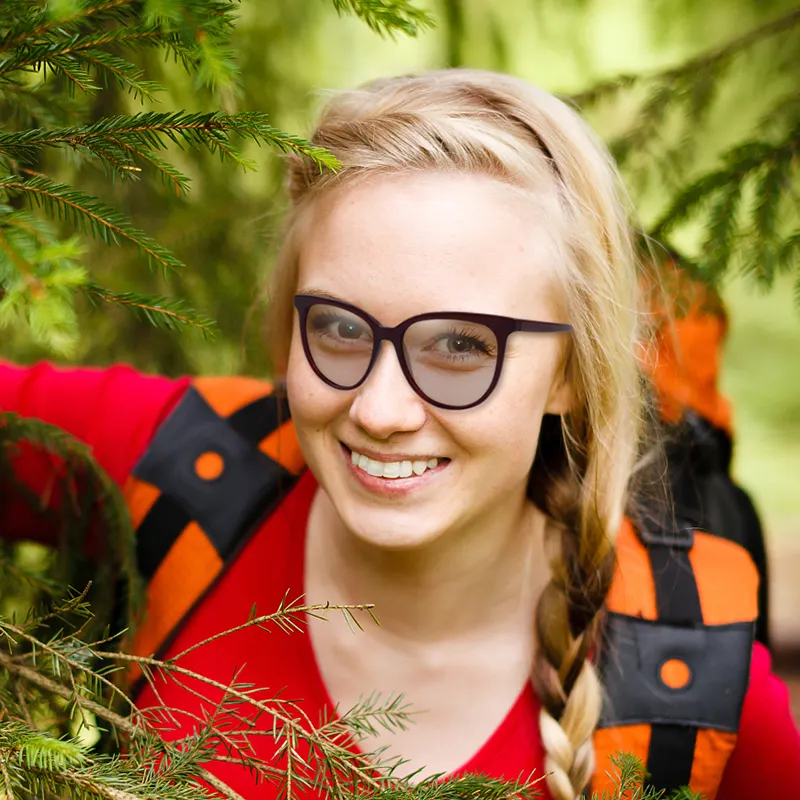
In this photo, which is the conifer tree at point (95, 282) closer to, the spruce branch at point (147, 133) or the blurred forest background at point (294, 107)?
the spruce branch at point (147, 133)

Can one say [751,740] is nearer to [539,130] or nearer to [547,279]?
[547,279]

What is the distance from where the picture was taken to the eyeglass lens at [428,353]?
146 cm

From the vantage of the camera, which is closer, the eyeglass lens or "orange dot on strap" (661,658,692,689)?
the eyeglass lens

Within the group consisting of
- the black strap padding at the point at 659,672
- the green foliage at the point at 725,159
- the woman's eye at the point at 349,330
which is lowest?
the black strap padding at the point at 659,672

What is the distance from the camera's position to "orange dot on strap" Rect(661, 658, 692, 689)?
1.63 metres

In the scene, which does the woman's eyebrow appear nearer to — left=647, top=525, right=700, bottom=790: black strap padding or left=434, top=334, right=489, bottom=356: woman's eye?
left=434, top=334, right=489, bottom=356: woman's eye

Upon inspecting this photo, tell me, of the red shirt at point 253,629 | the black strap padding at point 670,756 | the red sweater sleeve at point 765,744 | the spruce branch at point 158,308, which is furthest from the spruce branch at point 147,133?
the red sweater sleeve at point 765,744

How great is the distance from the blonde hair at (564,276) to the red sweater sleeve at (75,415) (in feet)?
1.17

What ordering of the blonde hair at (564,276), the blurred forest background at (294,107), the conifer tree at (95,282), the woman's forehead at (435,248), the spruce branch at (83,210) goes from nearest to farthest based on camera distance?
the conifer tree at (95,282)
the spruce branch at (83,210)
the woman's forehead at (435,248)
the blonde hair at (564,276)
the blurred forest background at (294,107)

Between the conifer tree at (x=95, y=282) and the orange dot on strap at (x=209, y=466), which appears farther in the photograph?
the orange dot on strap at (x=209, y=466)

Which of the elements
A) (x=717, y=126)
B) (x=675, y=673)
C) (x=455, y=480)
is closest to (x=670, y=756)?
(x=675, y=673)

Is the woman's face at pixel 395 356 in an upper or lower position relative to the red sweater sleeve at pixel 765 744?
upper

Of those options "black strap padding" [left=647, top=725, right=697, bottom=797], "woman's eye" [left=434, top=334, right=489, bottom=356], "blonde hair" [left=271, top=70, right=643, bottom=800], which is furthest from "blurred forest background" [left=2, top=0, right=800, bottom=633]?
"black strap padding" [left=647, top=725, right=697, bottom=797]

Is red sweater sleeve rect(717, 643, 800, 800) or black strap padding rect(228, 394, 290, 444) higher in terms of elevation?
black strap padding rect(228, 394, 290, 444)
